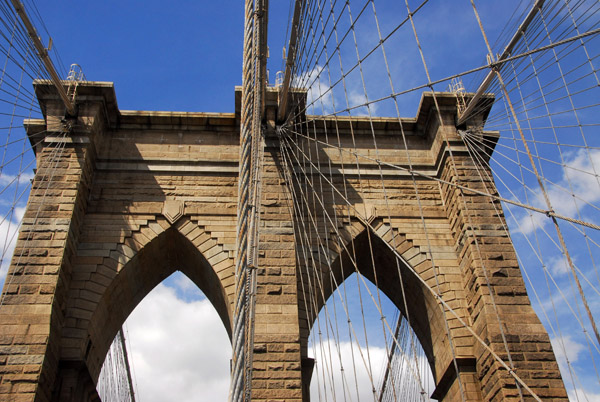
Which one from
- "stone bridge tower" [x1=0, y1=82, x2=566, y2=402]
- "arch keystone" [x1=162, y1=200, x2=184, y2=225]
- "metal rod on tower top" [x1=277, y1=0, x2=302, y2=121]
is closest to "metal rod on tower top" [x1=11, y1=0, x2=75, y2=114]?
"stone bridge tower" [x1=0, y1=82, x2=566, y2=402]

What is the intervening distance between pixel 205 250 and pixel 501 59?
5.83 meters

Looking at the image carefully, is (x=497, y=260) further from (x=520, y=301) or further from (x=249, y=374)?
(x=249, y=374)

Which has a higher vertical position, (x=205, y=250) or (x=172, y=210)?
(x=172, y=210)

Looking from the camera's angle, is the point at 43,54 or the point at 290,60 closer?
the point at 43,54

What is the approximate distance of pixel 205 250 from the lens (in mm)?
11781

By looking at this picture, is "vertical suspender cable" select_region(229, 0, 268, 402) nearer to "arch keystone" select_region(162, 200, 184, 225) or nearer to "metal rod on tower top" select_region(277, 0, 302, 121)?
"metal rod on tower top" select_region(277, 0, 302, 121)

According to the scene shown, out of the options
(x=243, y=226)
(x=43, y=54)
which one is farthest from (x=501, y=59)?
(x=43, y=54)

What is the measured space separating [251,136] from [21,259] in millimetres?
5273

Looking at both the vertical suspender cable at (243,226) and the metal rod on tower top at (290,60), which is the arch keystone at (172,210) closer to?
the metal rod on tower top at (290,60)

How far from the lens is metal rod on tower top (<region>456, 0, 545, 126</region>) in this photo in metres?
8.78

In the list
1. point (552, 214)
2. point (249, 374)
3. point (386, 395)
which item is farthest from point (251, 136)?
point (386, 395)

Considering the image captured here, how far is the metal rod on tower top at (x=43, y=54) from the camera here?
1055 centimetres

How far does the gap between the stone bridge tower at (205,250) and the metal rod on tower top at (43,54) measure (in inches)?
17.6

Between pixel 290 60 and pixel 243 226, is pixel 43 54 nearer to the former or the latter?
pixel 290 60
